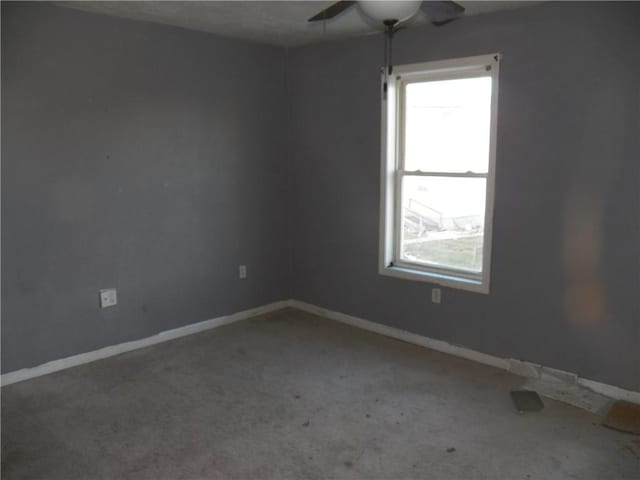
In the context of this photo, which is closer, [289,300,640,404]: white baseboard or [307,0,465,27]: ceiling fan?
[307,0,465,27]: ceiling fan

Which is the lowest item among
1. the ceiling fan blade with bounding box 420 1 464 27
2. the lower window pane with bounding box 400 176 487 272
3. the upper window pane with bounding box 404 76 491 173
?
the lower window pane with bounding box 400 176 487 272

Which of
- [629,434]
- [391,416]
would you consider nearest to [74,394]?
[391,416]

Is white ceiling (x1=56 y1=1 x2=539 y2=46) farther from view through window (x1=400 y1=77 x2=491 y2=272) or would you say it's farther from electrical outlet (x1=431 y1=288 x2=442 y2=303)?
electrical outlet (x1=431 y1=288 x2=442 y2=303)

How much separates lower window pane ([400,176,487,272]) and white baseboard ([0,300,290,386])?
1408 millimetres

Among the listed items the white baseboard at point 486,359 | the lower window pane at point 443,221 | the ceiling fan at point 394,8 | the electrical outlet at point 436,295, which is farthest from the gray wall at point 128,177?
the ceiling fan at point 394,8

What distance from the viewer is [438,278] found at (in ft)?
12.3

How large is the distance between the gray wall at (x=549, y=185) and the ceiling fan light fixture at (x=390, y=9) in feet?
4.87

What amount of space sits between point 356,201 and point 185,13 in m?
1.80

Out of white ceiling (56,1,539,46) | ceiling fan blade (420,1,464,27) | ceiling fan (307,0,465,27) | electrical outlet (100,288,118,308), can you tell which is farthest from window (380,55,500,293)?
electrical outlet (100,288,118,308)

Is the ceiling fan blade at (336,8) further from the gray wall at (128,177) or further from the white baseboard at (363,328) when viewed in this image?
the white baseboard at (363,328)

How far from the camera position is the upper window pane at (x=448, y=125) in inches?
136

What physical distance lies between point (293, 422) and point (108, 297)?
1.65 meters

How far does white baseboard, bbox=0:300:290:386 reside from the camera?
3.32m

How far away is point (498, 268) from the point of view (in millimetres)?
3447
